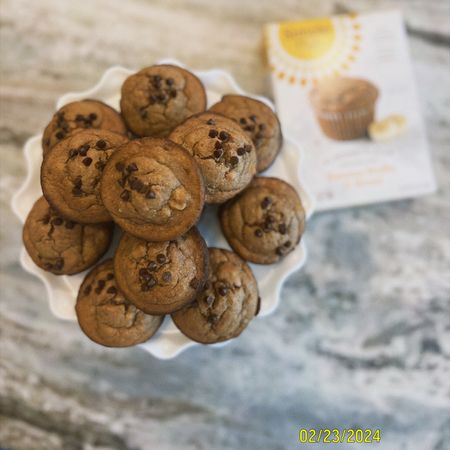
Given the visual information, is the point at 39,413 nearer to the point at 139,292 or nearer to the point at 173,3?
the point at 139,292

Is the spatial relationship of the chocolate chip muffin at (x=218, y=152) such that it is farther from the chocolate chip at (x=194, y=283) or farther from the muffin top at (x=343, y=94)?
the muffin top at (x=343, y=94)

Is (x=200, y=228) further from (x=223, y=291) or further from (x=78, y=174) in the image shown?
(x=78, y=174)

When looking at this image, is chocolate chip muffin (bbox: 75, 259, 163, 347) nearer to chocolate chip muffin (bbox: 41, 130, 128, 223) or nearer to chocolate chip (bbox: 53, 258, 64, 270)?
chocolate chip (bbox: 53, 258, 64, 270)

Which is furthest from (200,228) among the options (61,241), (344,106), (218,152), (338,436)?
(338,436)

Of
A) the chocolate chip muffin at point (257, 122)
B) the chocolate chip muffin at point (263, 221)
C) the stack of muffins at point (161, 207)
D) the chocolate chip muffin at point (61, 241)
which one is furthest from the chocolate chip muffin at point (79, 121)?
the chocolate chip muffin at point (263, 221)

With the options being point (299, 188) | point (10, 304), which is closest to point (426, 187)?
point (299, 188)
